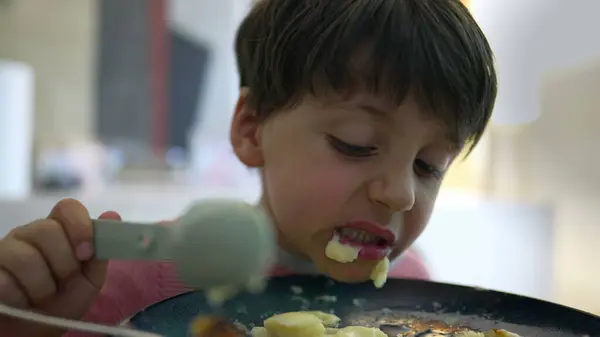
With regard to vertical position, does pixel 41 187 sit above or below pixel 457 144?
below

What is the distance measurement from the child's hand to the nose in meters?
0.22

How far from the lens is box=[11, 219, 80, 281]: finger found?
0.42 meters

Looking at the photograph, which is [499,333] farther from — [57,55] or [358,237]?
[57,55]

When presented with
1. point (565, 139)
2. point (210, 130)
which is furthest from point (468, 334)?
point (210, 130)

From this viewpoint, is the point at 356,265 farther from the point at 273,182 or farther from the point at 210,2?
the point at 210,2

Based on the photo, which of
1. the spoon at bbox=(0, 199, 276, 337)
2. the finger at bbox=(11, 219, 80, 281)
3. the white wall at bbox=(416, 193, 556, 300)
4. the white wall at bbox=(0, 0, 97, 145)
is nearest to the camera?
the spoon at bbox=(0, 199, 276, 337)

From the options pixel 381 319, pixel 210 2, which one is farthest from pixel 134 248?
pixel 210 2

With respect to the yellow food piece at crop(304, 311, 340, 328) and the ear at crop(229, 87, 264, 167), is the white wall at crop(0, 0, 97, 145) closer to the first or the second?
the ear at crop(229, 87, 264, 167)

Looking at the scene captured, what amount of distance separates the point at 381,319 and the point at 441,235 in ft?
2.37

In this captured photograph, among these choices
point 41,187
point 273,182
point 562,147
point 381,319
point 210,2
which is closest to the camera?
point 381,319

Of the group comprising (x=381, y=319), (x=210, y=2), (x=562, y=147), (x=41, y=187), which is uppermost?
(x=210, y=2)

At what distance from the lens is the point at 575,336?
410mm

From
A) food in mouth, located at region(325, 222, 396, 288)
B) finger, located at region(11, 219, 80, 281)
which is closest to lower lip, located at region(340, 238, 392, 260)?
food in mouth, located at region(325, 222, 396, 288)

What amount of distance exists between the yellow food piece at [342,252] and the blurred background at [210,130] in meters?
0.27
